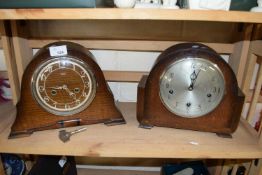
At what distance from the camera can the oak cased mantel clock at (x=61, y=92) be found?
2.19 ft

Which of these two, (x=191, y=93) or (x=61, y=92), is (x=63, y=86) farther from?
(x=191, y=93)

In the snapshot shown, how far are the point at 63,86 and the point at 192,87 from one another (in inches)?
16.5

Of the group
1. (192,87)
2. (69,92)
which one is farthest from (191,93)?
(69,92)

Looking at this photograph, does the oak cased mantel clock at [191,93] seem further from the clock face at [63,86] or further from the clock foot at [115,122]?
the clock face at [63,86]

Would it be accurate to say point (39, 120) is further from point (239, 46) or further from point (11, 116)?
point (239, 46)

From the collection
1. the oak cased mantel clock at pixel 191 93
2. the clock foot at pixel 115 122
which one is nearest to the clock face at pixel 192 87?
the oak cased mantel clock at pixel 191 93

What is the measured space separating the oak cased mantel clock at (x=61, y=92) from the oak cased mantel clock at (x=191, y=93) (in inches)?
5.9

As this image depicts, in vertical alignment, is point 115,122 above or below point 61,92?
below

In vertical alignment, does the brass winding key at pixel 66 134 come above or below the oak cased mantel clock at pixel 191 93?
below

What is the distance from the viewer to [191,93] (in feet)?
2.27

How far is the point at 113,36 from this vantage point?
927 mm

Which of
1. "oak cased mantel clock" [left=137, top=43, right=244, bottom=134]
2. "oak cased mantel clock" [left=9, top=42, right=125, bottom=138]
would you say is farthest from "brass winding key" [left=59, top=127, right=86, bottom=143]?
"oak cased mantel clock" [left=137, top=43, right=244, bottom=134]

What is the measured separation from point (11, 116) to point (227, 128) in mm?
800

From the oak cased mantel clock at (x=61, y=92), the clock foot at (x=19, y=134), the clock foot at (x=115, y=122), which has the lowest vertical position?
the clock foot at (x=19, y=134)
